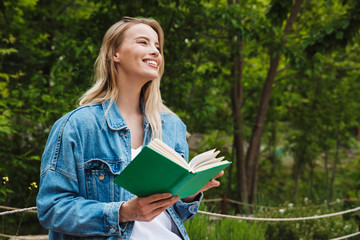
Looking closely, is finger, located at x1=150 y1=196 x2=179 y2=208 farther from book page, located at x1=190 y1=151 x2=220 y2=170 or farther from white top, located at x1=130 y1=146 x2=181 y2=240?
white top, located at x1=130 y1=146 x2=181 y2=240

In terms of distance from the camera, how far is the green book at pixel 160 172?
1.26 meters

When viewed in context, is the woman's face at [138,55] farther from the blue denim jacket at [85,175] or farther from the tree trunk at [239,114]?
the tree trunk at [239,114]

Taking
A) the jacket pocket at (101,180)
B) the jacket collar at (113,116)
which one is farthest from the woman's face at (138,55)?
the jacket pocket at (101,180)

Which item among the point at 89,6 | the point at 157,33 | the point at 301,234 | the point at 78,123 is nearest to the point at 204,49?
the point at 89,6

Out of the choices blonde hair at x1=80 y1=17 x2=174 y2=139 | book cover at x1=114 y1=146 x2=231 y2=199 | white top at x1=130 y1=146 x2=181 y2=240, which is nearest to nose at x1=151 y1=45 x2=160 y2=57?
blonde hair at x1=80 y1=17 x2=174 y2=139

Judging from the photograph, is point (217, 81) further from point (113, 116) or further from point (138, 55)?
point (113, 116)

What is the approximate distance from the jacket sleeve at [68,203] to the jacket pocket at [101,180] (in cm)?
6

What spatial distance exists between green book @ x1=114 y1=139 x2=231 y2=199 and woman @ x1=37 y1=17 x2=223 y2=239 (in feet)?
0.17

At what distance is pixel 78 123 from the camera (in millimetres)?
1592

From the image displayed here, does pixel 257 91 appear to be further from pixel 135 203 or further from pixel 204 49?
pixel 135 203

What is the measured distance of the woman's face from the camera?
6.00ft

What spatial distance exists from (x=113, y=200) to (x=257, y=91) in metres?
7.56

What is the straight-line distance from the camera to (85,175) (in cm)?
156

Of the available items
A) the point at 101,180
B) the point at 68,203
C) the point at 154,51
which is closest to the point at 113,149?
the point at 101,180
